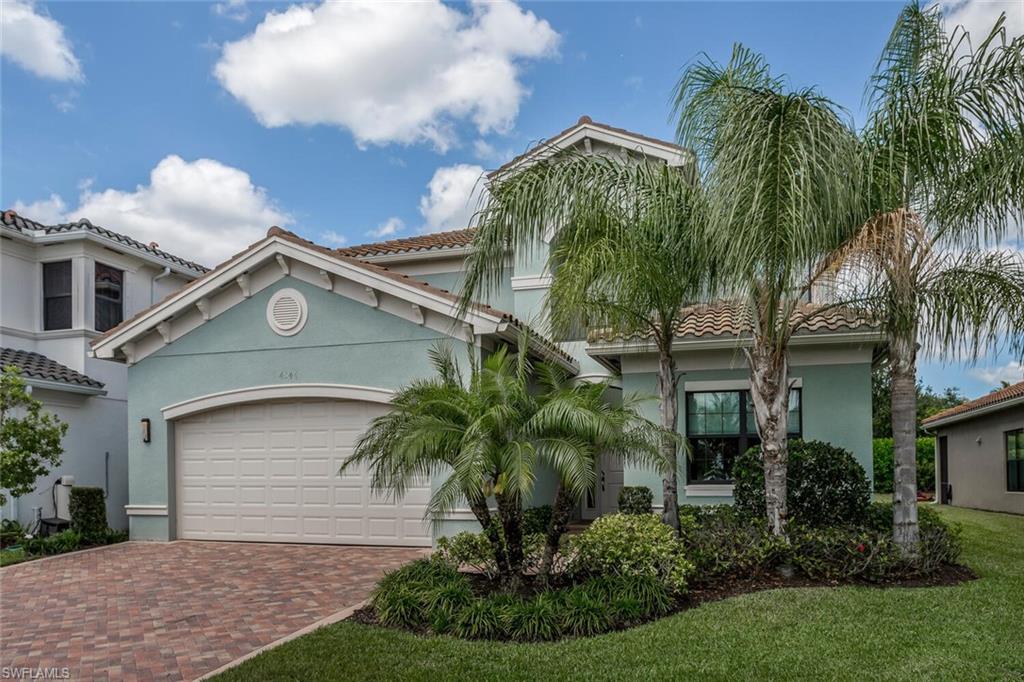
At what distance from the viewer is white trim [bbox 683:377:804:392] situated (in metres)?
12.4

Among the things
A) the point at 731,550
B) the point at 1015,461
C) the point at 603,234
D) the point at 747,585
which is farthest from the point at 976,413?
the point at 603,234

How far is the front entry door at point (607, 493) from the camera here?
15359 millimetres

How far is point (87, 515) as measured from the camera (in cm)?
1305

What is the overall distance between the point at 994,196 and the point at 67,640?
432 inches

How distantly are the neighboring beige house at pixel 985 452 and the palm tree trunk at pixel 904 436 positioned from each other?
11511 millimetres

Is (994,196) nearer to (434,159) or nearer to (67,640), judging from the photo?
(67,640)

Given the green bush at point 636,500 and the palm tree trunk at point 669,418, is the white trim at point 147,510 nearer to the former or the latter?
the green bush at point 636,500

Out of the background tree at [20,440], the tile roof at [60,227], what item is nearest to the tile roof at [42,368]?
the background tree at [20,440]

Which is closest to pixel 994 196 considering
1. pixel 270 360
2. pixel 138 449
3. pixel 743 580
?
pixel 743 580

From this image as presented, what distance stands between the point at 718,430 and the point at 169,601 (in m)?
8.99

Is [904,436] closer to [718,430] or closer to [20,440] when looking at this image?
[718,430]

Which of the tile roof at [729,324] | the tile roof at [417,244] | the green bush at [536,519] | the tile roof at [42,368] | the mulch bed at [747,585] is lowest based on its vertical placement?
the mulch bed at [747,585]

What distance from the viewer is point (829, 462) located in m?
10.2

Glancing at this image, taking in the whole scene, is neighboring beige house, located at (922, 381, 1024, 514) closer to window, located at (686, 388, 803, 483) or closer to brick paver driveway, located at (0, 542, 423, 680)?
window, located at (686, 388, 803, 483)
